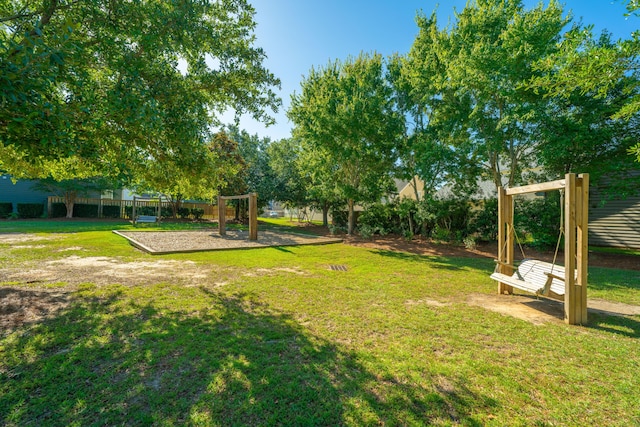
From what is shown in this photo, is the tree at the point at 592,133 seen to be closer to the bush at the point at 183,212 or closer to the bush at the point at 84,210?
the bush at the point at 183,212

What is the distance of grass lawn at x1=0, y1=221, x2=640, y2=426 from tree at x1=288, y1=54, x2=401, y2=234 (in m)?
8.63

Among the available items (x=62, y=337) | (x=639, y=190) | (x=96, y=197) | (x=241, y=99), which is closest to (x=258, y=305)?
(x=62, y=337)

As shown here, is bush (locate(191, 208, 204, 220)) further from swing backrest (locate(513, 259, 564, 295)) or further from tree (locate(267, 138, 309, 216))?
swing backrest (locate(513, 259, 564, 295))

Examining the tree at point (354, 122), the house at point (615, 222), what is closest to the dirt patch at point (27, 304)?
the tree at point (354, 122)

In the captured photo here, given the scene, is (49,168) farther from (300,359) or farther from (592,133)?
(592,133)

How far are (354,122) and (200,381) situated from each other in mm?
11513

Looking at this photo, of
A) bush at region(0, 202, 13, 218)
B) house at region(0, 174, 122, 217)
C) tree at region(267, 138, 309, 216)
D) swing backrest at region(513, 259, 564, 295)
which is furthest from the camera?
tree at region(267, 138, 309, 216)

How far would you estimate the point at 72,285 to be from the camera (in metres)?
5.31

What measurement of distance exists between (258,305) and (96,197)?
1091 inches

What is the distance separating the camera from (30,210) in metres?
20.8

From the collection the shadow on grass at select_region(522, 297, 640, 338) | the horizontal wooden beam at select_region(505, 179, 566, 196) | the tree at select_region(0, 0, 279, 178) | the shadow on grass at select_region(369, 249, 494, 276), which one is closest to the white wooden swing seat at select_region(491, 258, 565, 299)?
the shadow on grass at select_region(522, 297, 640, 338)

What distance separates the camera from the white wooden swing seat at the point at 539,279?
4.26 metres

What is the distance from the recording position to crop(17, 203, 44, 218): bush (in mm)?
20422

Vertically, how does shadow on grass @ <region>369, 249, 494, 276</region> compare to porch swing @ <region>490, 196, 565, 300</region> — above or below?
below
